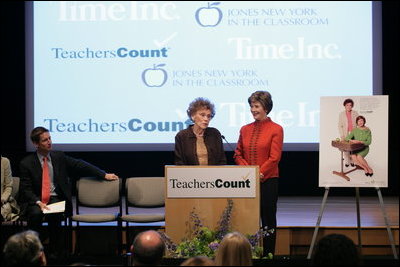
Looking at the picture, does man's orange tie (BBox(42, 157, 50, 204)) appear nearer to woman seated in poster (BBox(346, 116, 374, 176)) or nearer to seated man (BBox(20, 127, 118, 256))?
seated man (BBox(20, 127, 118, 256))

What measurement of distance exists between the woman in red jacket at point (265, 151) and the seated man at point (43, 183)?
1638mm

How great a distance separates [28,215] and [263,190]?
6.56 feet

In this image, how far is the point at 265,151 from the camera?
17.9 feet

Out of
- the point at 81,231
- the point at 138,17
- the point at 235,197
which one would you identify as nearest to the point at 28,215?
the point at 81,231

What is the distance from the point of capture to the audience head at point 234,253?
10.4 feet

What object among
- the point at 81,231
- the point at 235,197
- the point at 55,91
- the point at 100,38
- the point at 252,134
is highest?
the point at 100,38

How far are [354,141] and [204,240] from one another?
5.24 ft

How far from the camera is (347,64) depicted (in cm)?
783

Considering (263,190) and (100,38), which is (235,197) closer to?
(263,190)

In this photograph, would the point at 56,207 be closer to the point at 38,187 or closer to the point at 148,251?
the point at 38,187

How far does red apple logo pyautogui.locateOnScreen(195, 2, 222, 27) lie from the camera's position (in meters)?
7.91

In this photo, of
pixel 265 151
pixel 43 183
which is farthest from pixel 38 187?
pixel 265 151

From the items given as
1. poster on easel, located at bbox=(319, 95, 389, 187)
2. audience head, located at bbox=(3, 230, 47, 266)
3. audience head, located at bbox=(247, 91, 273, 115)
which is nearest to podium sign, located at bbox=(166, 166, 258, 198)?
audience head, located at bbox=(247, 91, 273, 115)

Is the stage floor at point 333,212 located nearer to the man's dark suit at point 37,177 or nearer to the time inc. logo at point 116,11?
the man's dark suit at point 37,177
